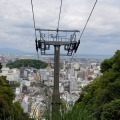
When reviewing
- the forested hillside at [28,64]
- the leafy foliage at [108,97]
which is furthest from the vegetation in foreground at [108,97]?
the forested hillside at [28,64]

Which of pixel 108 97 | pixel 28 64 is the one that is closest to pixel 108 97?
pixel 108 97

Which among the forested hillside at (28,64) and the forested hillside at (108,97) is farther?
the forested hillside at (28,64)

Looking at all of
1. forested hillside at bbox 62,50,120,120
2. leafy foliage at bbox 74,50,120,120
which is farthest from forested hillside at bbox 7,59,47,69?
leafy foliage at bbox 74,50,120,120

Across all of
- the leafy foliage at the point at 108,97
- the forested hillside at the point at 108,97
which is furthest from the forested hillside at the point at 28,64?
the leafy foliage at the point at 108,97

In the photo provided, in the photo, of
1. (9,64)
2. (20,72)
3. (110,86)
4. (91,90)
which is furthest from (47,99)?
(9,64)

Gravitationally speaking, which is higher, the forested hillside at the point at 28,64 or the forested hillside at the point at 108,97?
the forested hillside at the point at 28,64

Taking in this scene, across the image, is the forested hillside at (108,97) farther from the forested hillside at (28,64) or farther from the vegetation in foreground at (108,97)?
the forested hillside at (28,64)

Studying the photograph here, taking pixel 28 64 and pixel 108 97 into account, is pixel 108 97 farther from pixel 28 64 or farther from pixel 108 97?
pixel 28 64

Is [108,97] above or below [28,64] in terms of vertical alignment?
below

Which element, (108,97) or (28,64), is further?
(28,64)

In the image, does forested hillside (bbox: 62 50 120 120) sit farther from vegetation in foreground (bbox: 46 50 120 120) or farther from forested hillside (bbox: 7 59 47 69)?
forested hillside (bbox: 7 59 47 69)

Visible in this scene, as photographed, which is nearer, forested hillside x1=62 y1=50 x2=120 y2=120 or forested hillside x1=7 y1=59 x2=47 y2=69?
forested hillside x1=62 y1=50 x2=120 y2=120
